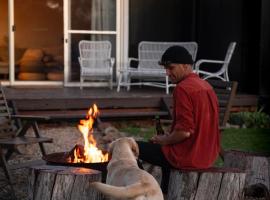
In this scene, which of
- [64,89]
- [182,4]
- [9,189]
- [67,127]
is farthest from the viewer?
[182,4]

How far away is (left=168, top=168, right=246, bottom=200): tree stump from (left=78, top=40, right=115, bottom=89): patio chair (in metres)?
6.84

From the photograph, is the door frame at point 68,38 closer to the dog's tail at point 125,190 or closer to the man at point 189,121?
the man at point 189,121

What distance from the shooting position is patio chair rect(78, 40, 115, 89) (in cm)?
1190

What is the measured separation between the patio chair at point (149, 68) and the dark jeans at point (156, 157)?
5.68 m

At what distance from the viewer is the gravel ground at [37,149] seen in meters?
6.52

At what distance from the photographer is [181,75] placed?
16.8 ft

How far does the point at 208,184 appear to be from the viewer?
5090 millimetres

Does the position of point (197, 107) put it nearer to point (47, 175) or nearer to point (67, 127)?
point (47, 175)

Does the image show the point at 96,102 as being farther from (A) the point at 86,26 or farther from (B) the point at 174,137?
(B) the point at 174,137

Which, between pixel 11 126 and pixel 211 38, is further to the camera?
pixel 211 38

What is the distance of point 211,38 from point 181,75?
7.50 m

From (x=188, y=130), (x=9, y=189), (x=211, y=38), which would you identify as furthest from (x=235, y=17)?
(x=188, y=130)

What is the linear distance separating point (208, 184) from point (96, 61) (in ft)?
23.6

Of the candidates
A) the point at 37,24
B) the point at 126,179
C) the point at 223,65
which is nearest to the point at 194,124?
the point at 126,179
